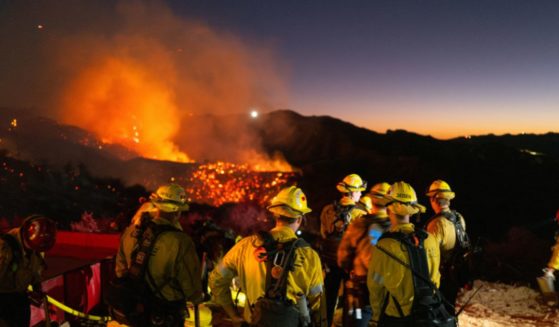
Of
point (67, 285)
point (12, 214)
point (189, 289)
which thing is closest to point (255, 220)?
point (12, 214)

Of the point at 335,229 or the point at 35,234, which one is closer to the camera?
the point at 35,234

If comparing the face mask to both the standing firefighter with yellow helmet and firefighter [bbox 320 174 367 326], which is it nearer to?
the standing firefighter with yellow helmet

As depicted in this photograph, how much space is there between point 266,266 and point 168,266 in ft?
3.11

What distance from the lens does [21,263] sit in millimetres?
3615

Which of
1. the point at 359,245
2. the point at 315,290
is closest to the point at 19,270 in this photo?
the point at 315,290

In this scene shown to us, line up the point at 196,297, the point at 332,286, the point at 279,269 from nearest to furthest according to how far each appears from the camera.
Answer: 1. the point at 279,269
2. the point at 196,297
3. the point at 332,286

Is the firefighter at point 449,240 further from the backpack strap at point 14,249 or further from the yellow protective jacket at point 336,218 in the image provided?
the backpack strap at point 14,249

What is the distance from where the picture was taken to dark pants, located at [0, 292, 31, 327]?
3568mm

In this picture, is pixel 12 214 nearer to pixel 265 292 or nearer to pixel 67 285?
pixel 67 285

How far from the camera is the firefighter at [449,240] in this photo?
496cm

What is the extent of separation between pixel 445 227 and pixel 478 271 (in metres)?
0.78

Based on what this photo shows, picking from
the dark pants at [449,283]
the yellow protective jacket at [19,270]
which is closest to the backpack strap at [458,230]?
the dark pants at [449,283]

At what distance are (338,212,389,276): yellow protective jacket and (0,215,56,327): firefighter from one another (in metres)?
2.96

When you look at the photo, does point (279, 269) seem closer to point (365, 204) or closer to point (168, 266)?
point (168, 266)
